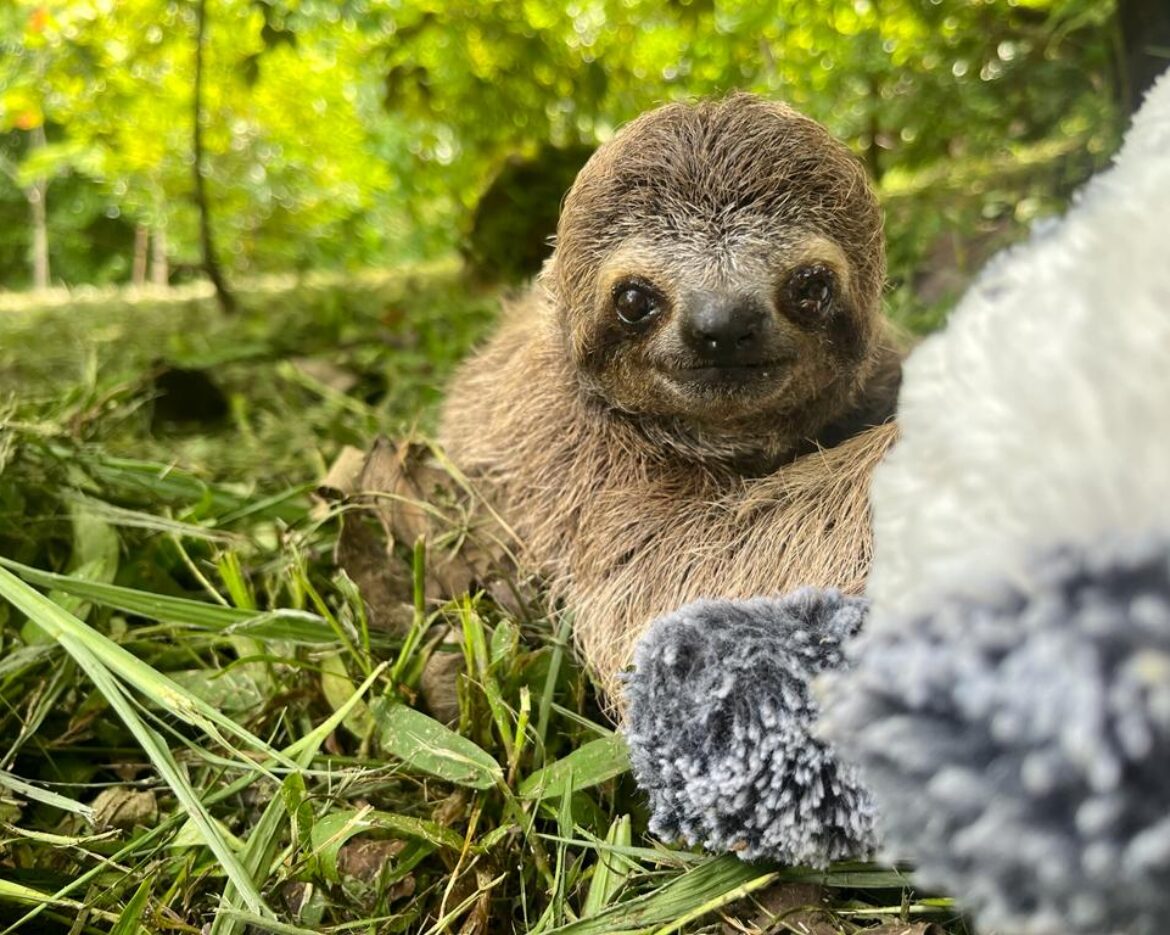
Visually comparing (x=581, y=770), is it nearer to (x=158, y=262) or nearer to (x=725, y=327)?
(x=725, y=327)

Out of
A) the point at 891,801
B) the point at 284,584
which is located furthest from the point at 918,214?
the point at 891,801

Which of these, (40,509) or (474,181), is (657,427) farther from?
(474,181)

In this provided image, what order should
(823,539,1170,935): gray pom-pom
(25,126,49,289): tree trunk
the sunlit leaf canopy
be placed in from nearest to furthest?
(823,539,1170,935): gray pom-pom < the sunlit leaf canopy < (25,126,49,289): tree trunk

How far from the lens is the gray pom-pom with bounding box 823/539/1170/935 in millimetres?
585

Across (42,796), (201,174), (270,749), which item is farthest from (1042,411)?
(201,174)

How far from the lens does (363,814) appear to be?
4.60ft

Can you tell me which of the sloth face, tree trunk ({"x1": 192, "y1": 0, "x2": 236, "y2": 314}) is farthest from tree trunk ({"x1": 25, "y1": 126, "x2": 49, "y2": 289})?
the sloth face

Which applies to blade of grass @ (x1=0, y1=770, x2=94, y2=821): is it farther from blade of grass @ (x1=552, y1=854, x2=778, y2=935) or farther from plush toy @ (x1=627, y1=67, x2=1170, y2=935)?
plush toy @ (x1=627, y1=67, x2=1170, y2=935)

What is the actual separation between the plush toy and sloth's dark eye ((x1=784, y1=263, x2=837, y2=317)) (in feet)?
2.41

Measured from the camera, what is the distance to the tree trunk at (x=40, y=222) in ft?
37.2

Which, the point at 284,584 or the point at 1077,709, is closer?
the point at 1077,709

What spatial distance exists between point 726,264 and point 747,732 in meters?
0.75

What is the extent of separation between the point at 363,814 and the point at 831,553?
0.83 m

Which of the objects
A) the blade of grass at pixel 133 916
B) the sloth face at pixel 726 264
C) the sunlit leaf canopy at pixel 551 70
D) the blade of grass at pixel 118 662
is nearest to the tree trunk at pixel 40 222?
the sunlit leaf canopy at pixel 551 70
